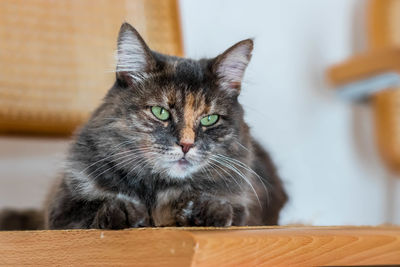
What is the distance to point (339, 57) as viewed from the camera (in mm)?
2326

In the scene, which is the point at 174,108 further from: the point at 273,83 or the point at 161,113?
the point at 273,83

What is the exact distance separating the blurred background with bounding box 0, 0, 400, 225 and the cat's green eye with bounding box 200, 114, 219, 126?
1.09 ft

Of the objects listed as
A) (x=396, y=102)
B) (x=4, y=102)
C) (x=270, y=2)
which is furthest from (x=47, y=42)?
(x=396, y=102)

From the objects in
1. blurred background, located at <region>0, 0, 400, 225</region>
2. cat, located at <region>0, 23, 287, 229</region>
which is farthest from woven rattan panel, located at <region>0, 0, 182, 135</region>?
cat, located at <region>0, 23, 287, 229</region>

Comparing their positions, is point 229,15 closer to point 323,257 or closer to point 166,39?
point 166,39

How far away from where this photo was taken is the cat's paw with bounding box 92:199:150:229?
0.89 meters

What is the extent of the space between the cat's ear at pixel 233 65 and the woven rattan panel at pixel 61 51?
1.65 feet

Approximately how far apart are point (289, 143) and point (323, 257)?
4.11 ft

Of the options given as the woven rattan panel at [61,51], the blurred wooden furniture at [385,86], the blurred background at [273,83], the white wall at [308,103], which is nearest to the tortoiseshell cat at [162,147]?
the blurred background at [273,83]

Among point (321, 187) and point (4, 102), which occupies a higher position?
point (4, 102)

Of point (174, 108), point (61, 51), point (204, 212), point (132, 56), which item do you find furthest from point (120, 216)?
point (61, 51)

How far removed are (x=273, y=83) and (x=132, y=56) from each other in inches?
42.9

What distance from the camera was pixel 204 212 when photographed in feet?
3.05

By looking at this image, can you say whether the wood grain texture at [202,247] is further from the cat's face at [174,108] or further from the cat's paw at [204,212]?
the cat's face at [174,108]
